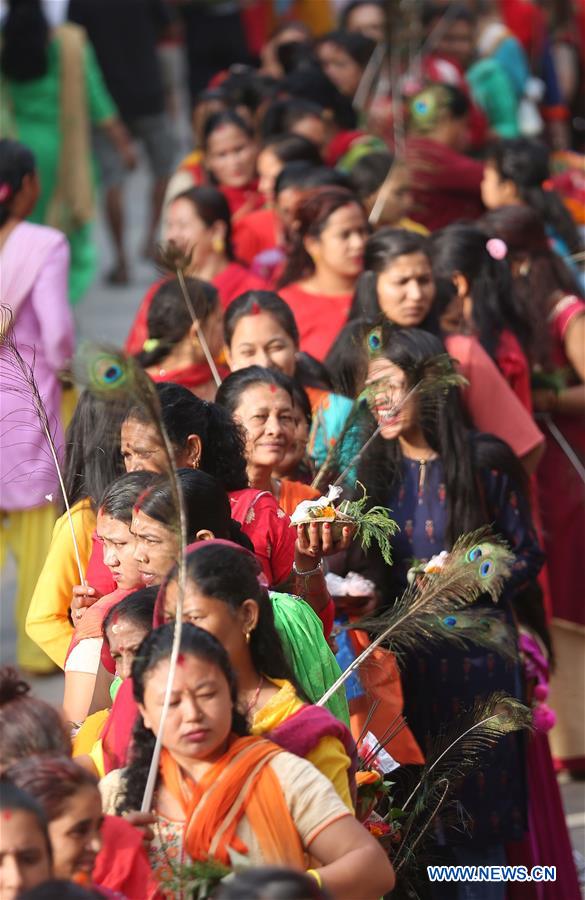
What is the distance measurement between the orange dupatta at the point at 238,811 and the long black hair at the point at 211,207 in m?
4.20

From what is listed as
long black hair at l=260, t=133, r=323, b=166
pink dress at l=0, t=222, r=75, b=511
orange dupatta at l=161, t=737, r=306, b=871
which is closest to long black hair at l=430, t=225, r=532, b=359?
pink dress at l=0, t=222, r=75, b=511

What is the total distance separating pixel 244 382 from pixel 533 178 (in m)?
3.17

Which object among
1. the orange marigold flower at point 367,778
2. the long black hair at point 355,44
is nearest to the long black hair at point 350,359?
the orange marigold flower at point 367,778

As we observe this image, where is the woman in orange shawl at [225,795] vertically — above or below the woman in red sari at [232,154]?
below

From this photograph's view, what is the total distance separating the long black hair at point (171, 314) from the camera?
5195 millimetres

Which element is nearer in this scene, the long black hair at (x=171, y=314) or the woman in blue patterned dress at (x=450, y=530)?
the woman in blue patterned dress at (x=450, y=530)

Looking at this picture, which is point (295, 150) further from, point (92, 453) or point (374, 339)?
point (92, 453)

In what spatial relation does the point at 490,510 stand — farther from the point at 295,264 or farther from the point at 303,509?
the point at 295,264

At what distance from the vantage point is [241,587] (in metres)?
3.04

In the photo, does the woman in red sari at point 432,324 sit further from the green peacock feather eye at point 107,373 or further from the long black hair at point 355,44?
the long black hair at point 355,44

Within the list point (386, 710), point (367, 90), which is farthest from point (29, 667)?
point (367, 90)

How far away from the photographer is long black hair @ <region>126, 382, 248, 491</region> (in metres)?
3.90

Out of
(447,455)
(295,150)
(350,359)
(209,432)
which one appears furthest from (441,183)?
(209,432)

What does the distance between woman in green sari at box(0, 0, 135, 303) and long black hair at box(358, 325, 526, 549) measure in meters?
4.54
